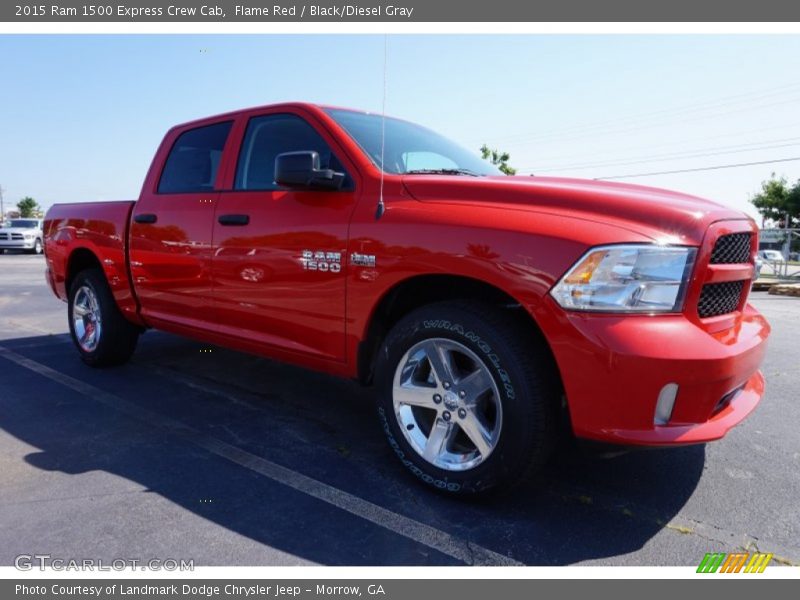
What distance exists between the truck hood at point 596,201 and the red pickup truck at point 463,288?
0.01 metres

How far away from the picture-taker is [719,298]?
244cm

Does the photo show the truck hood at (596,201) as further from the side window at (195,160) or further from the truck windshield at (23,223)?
the truck windshield at (23,223)

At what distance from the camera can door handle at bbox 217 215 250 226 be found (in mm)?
3381

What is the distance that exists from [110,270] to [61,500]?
7.94ft

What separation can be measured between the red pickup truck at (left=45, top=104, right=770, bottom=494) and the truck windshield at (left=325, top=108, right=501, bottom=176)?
2 centimetres

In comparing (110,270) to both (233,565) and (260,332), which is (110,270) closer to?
(260,332)

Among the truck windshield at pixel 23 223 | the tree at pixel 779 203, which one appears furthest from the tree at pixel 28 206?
the tree at pixel 779 203

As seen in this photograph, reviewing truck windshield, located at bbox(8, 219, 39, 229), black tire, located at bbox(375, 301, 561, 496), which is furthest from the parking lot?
truck windshield, located at bbox(8, 219, 39, 229)

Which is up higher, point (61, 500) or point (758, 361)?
point (758, 361)

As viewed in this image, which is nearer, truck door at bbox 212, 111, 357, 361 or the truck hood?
the truck hood

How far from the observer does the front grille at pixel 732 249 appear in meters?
2.39

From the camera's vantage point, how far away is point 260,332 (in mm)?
3441

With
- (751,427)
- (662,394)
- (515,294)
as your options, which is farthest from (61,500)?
(751,427)

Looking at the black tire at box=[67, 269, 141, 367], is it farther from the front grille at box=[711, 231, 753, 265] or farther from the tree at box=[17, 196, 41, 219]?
the tree at box=[17, 196, 41, 219]
